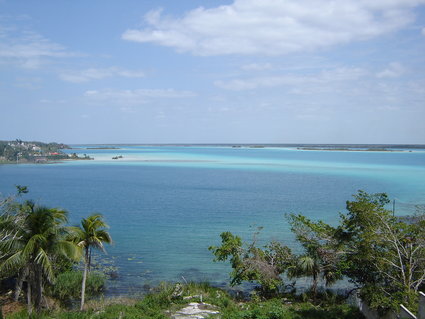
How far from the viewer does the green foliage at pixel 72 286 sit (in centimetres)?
1800

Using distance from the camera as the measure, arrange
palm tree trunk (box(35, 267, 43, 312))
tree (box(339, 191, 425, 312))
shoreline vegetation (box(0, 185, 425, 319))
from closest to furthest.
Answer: tree (box(339, 191, 425, 312))
shoreline vegetation (box(0, 185, 425, 319))
palm tree trunk (box(35, 267, 43, 312))

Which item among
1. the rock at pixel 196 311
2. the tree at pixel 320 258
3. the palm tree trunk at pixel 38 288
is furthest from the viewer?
the tree at pixel 320 258

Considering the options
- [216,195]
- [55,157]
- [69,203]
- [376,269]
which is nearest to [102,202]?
[69,203]

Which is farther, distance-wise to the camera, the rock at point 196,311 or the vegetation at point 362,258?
the rock at point 196,311

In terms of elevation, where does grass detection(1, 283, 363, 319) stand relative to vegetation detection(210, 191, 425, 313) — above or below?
below

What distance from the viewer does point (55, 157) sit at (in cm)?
13200

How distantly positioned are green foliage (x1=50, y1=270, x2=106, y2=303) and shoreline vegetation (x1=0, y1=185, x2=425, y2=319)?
0.15ft

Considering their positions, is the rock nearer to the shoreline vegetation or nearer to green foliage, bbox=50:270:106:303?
the shoreline vegetation

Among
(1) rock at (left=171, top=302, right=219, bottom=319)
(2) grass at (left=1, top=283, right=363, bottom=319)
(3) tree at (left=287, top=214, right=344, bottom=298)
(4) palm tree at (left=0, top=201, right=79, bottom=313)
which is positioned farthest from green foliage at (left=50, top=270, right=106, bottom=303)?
(3) tree at (left=287, top=214, right=344, bottom=298)

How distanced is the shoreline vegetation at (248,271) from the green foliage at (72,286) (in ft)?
0.15

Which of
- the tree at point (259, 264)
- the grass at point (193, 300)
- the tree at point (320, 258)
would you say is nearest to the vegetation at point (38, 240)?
the grass at point (193, 300)

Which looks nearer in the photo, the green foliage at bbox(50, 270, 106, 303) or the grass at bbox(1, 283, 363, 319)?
the grass at bbox(1, 283, 363, 319)

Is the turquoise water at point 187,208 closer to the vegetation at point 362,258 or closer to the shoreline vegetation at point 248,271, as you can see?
the shoreline vegetation at point 248,271

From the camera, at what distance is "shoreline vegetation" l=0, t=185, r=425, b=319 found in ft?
43.5
